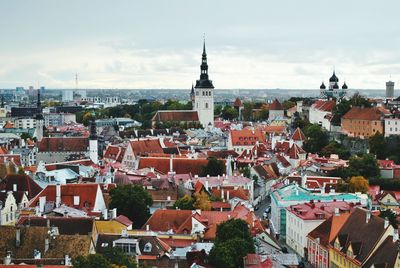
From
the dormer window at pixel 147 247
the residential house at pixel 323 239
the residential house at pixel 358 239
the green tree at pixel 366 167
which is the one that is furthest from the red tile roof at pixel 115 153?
the dormer window at pixel 147 247

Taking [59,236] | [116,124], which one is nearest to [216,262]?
[59,236]

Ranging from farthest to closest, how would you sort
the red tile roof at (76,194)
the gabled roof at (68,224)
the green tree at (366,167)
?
the green tree at (366,167) → the red tile roof at (76,194) → the gabled roof at (68,224)

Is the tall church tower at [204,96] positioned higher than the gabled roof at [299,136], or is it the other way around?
the tall church tower at [204,96]

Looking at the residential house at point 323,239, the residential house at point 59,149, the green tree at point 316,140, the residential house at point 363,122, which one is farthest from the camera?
the residential house at point 59,149

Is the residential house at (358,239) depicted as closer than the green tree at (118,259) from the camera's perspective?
No

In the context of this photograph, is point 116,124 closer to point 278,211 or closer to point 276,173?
point 276,173

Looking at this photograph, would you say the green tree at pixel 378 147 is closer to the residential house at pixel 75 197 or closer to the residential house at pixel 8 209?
the residential house at pixel 75 197
